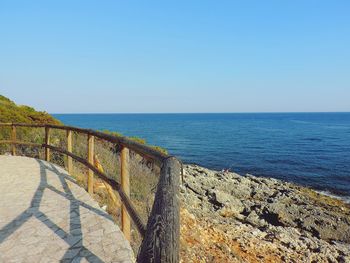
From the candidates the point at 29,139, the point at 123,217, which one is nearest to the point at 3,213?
the point at 123,217

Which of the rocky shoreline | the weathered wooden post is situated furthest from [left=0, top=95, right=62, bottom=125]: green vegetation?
the weathered wooden post

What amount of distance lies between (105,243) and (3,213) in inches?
95.0

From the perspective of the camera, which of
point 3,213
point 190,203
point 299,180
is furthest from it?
point 299,180

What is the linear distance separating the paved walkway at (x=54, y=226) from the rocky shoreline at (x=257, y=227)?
2574mm

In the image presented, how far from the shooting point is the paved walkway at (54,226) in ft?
12.6

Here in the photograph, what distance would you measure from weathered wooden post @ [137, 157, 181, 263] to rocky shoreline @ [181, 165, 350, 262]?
508cm

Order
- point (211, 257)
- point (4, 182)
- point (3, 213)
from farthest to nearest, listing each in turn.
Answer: point (4, 182), point (211, 257), point (3, 213)

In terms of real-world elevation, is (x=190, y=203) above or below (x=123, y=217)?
below

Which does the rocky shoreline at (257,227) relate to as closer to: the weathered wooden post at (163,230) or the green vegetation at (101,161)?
the green vegetation at (101,161)

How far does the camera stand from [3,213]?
212 inches

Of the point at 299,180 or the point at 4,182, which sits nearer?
the point at 4,182

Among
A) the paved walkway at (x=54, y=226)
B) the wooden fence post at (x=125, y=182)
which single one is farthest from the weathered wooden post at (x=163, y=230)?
the wooden fence post at (x=125, y=182)

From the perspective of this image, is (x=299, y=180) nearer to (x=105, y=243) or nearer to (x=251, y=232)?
(x=251, y=232)

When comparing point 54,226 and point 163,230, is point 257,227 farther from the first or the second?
point 163,230
